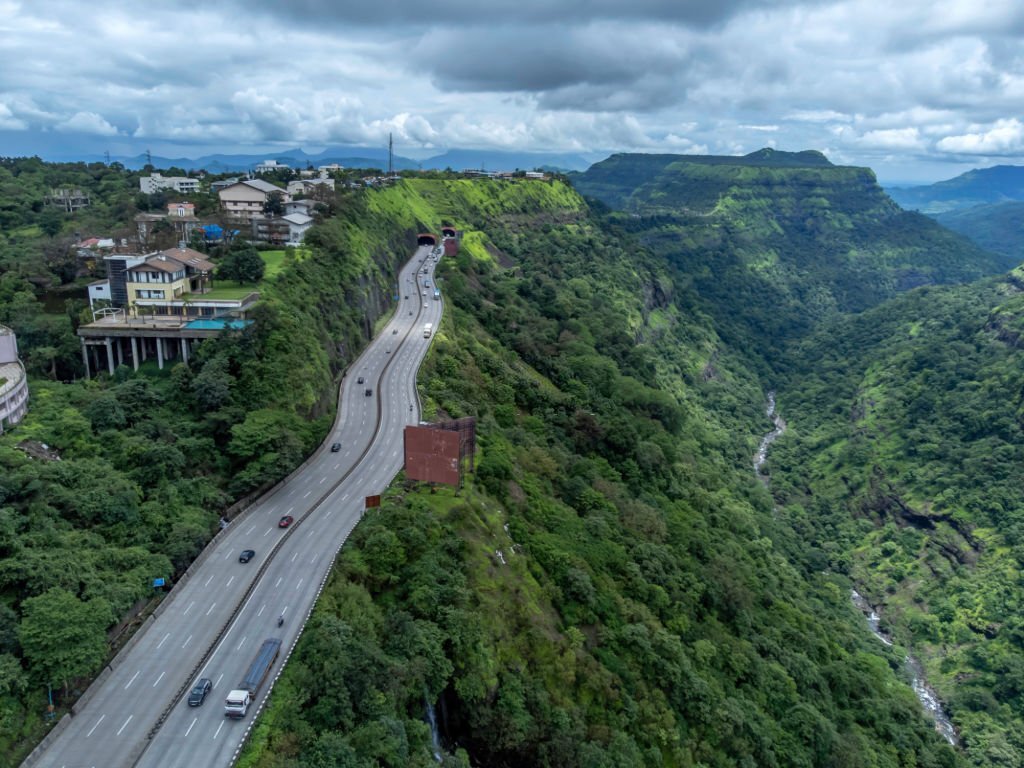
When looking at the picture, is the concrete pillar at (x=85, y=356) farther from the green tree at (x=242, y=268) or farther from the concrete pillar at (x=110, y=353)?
the green tree at (x=242, y=268)

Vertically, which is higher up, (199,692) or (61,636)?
(61,636)

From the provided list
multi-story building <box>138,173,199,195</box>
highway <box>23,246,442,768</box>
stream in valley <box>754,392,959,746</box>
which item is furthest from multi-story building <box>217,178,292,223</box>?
stream in valley <box>754,392,959,746</box>

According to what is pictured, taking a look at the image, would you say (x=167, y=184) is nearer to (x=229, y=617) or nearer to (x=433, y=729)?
(x=229, y=617)

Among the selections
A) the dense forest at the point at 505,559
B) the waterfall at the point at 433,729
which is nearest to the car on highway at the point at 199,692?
the dense forest at the point at 505,559

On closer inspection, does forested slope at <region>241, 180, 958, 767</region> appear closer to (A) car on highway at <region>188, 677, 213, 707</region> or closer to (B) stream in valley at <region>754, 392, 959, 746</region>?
(B) stream in valley at <region>754, 392, 959, 746</region>

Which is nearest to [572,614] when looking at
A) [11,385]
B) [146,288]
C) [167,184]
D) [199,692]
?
[199,692]
